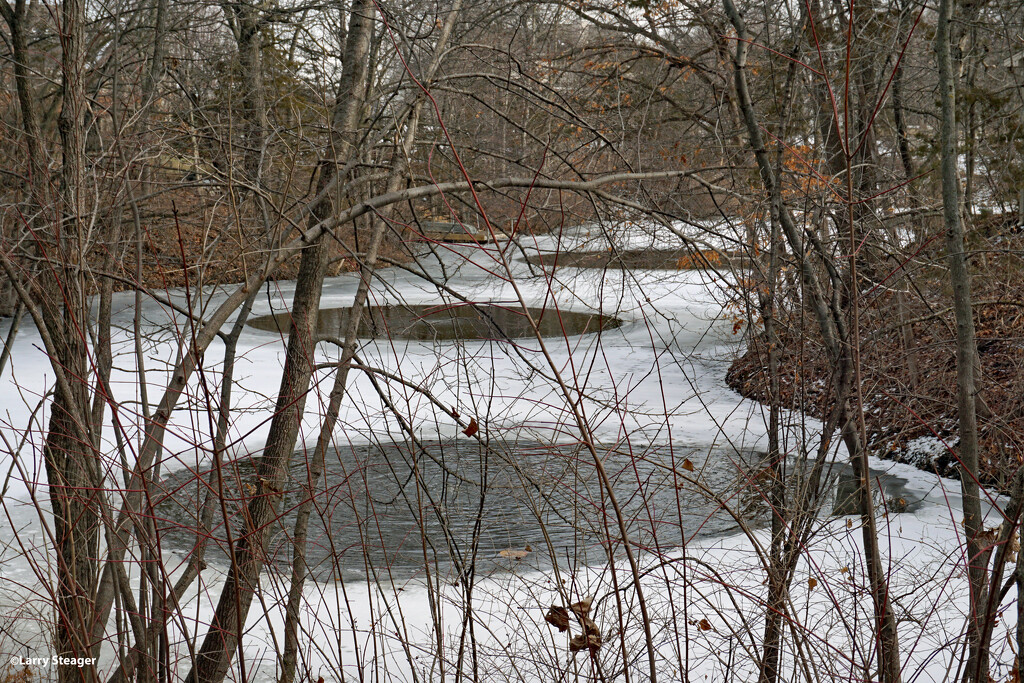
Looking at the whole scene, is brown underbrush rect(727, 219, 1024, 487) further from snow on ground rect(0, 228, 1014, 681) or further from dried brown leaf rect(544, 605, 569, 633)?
dried brown leaf rect(544, 605, 569, 633)

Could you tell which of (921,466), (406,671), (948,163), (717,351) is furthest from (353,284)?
(948,163)

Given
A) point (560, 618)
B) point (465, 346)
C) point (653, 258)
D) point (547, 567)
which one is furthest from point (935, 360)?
point (560, 618)

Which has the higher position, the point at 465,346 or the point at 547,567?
the point at 465,346

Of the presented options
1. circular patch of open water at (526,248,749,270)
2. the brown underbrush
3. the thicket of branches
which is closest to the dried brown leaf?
the thicket of branches

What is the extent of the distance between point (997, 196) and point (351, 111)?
4.90 metres

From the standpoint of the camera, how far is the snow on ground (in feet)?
9.23

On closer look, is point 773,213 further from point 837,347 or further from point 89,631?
point 89,631

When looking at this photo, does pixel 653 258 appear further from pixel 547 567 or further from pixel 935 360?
pixel 935 360

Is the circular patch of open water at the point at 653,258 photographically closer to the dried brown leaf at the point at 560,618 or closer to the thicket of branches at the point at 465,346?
the thicket of branches at the point at 465,346

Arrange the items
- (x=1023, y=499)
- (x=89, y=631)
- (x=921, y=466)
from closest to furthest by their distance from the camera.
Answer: (x=1023, y=499)
(x=89, y=631)
(x=921, y=466)

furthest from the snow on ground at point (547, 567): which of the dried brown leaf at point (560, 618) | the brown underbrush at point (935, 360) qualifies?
the brown underbrush at point (935, 360)

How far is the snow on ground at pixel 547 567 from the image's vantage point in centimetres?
281

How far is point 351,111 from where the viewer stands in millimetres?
5078

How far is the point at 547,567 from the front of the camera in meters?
5.78
